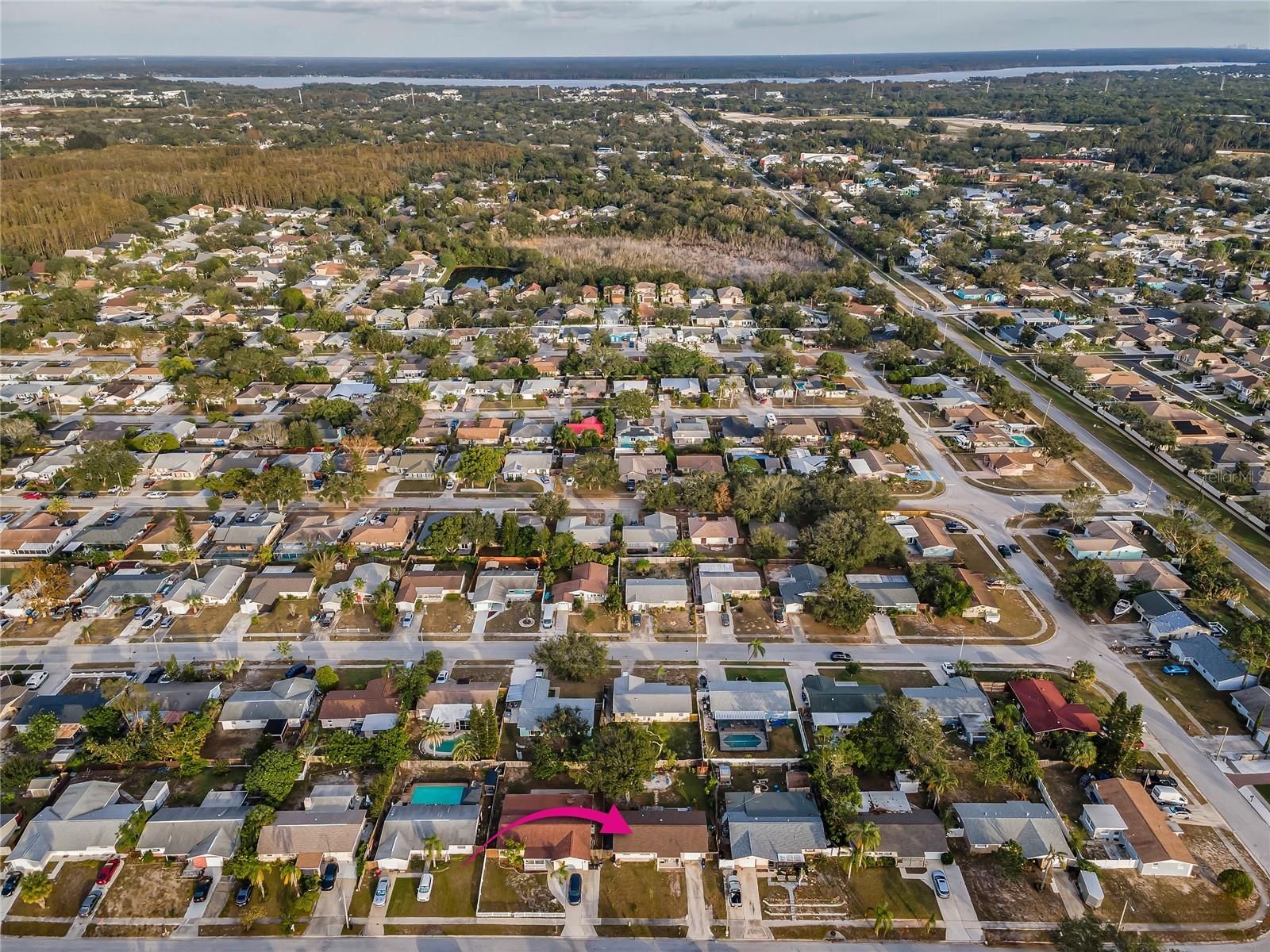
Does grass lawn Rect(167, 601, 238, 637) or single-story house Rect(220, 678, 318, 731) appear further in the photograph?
grass lawn Rect(167, 601, 238, 637)

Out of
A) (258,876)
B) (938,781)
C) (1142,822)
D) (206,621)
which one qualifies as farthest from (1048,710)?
(206,621)

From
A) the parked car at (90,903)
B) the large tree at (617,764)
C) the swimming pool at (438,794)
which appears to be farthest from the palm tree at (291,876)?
the large tree at (617,764)

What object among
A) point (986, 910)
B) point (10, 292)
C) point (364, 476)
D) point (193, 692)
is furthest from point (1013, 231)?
point (10, 292)

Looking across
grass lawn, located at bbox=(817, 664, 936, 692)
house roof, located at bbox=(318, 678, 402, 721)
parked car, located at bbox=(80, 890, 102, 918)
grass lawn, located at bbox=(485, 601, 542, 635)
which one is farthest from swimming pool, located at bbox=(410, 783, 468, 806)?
grass lawn, located at bbox=(817, 664, 936, 692)

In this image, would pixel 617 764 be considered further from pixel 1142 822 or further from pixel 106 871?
pixel 1142 822

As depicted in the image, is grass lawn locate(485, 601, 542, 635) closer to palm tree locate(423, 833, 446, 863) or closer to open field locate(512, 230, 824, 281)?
palm tree locate(423, 833, 446, 863)

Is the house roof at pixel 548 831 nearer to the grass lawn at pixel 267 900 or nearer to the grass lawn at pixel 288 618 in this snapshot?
the grass lawn at pixel 267 900
